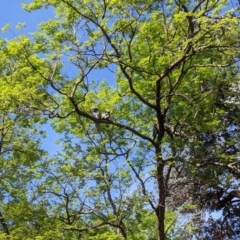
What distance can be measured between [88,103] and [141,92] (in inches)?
65.0

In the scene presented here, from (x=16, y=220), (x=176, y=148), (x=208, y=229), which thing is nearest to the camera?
(x=176, y=148)

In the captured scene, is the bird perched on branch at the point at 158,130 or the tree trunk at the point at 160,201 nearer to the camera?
the tree trunk at the point at 160,201

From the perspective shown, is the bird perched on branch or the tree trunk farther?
the bird perched on branch

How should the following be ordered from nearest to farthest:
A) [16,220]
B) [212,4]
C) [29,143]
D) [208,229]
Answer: [212,4] < [16,220] < [29,143] < [208,229]

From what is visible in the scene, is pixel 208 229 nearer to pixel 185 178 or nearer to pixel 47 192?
pixel 185 178

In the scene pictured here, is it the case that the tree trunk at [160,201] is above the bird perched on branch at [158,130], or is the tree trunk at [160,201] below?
below

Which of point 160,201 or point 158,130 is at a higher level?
point 158,130

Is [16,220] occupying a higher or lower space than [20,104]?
Answer: lower

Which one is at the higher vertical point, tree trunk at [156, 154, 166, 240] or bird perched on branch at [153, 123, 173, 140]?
bird perched on branch at [153, 123, 173, 140]

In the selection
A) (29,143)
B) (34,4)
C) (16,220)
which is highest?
(34,4)

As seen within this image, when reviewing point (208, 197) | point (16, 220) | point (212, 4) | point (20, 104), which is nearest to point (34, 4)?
point (20, 104)

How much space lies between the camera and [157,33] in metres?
→ 9.16

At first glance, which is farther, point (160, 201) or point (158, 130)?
point (158, 130)

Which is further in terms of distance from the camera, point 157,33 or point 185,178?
point 185,178
